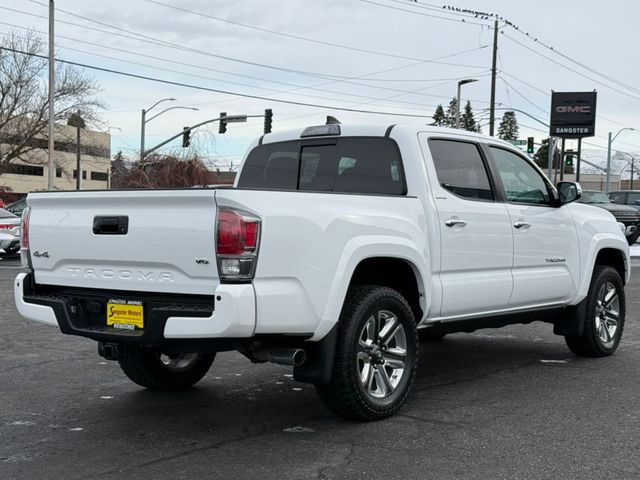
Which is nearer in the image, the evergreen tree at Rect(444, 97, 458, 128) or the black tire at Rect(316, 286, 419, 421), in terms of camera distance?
the black tire at Rect(316, 286, 419, 421)

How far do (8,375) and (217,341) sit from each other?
294 centimetres

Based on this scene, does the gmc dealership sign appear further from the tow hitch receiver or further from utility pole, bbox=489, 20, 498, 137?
the tow hitch receiver

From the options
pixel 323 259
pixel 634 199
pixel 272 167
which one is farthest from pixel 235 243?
pixel 634 199

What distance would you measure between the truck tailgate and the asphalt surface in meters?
0.94

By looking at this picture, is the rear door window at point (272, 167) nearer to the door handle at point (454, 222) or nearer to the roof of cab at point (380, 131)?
the roof of cab at point (380, 131)

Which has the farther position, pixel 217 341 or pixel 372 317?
pixel 372 317

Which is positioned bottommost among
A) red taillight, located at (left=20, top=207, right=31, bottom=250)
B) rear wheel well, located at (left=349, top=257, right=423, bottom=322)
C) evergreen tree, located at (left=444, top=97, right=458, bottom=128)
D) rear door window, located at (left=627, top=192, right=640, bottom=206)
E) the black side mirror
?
rear wheel well, located at (left=349, top=257, right=423, bottom=322)

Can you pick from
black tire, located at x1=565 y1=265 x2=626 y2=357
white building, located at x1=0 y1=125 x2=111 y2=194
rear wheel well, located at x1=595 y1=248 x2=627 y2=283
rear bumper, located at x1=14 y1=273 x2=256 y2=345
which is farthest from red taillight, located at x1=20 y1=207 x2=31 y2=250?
white building, located at x1=0 y1=125 x2=111 y2=194

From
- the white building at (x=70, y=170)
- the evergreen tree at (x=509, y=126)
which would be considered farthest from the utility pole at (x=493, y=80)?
the evergreen tree at (x=509, y=126)

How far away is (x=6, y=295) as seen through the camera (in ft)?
37.4

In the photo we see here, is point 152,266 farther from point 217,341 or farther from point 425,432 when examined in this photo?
point 425,432

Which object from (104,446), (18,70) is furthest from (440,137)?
→ (18,70)

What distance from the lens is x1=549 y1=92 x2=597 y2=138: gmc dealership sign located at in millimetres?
60469

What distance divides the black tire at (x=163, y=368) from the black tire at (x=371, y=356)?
60.5 inches
